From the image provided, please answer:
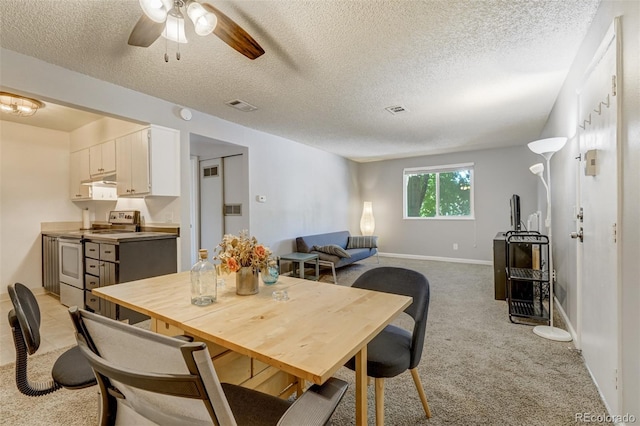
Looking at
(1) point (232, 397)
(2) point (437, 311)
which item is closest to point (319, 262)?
(2) point (437, 311)

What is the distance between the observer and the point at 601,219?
176cm

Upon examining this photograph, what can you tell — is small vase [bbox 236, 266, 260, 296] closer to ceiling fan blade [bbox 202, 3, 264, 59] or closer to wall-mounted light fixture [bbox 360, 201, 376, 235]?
ceiling fan blade [bbox 202, 3, 264, 59]

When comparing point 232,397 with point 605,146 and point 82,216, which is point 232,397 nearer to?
point 605,146

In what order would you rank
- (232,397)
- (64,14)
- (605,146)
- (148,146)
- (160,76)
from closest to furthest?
1. (232,397)
2. (605,146)
3. (64,14)
4. (160,76)
5. (148,146)

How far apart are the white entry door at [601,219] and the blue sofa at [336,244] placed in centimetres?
311

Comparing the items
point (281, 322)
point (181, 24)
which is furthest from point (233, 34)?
point (281, 322)

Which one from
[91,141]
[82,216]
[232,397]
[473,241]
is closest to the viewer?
[232,397]

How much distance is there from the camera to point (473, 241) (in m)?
6.13

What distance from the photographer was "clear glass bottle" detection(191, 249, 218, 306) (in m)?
1.40

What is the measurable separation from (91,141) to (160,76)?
231cm

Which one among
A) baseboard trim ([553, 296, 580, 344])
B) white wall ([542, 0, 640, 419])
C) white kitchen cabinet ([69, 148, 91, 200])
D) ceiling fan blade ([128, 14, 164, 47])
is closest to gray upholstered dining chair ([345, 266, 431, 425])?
white wall ([542, 0, 640, 419])

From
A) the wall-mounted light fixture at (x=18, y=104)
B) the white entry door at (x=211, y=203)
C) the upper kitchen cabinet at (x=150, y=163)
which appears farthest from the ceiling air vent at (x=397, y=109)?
the wall-mounted light fixture at (x=18, y=104)

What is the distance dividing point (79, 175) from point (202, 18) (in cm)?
412

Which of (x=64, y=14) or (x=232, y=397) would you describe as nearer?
(x=232, y=397)
